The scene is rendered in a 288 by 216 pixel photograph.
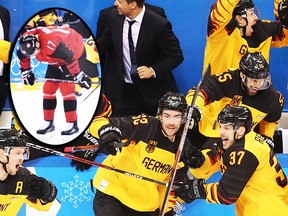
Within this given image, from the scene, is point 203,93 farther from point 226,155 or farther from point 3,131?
point 3,131

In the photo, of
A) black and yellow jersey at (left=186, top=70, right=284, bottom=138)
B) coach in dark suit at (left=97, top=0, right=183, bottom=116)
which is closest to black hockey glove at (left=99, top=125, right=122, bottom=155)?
black and yellow jersey at (left=186, top=70, right=284, bottom=138)

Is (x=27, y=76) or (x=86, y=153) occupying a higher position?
(x=27, y=76)

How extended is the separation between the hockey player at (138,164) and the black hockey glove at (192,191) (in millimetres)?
194

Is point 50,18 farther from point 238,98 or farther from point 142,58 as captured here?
point 238,98

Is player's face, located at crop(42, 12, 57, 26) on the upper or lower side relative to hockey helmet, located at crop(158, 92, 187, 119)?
upper

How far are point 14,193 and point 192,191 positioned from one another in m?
0.90

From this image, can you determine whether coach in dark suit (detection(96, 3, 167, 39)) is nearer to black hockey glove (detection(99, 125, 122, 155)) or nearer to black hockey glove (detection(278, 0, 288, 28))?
black hockey glove (detection(278, 0, 288, 28))

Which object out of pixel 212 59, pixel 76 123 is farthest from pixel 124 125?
pixel 212 59

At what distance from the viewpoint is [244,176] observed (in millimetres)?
3875

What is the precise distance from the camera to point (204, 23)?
17.5 ft

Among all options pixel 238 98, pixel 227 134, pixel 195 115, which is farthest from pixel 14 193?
pixel 238 98

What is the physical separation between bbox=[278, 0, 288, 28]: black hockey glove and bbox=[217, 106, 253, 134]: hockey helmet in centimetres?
98

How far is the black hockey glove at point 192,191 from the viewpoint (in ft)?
13.0

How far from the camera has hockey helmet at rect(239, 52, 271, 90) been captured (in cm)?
419
